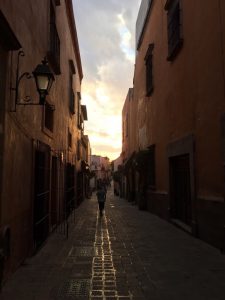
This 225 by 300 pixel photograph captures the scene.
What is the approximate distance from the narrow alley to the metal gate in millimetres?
1485

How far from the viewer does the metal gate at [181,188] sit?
36.9 ft

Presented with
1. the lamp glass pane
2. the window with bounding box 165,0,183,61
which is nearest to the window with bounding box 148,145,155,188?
the window with bounding box 165,0,183,61

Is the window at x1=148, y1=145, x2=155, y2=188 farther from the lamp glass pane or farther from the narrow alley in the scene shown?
the lamp glass pane

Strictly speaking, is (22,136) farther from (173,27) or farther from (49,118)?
(173,27)

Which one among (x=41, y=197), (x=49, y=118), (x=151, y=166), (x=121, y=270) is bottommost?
(x=121, y=270)

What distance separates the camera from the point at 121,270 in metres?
6.23

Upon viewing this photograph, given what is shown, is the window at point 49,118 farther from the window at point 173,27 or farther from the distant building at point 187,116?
the window at point 173,27

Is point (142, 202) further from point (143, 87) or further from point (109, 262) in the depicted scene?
point (109, 262)

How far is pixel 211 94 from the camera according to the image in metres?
8.50

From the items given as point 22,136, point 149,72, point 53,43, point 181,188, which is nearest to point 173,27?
point 53,43

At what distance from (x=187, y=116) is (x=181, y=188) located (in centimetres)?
266

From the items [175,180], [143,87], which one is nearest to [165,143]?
[175,180]

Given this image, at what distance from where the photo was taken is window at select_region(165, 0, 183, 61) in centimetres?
1141

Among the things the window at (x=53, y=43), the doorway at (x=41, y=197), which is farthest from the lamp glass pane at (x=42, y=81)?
the window at (x=53, y=43)
